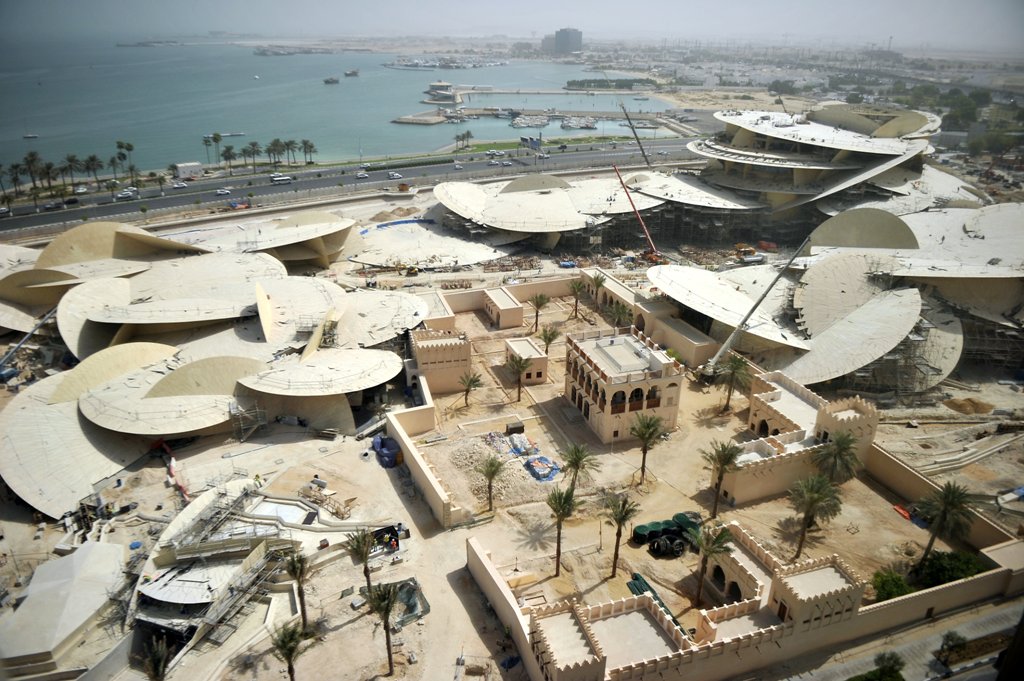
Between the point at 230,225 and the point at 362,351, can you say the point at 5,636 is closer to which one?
the point at 362,351

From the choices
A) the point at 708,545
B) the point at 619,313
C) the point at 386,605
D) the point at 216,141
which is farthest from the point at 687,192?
the point at 216,141

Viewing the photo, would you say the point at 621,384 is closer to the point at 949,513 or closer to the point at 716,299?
the point at 716,299

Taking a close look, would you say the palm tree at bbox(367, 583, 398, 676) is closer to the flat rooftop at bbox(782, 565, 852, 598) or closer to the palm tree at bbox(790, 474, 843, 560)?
the flat rooftop at bbox(782, 565, 852, 598)

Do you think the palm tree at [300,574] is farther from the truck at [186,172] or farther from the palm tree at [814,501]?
the truck at [186,172]

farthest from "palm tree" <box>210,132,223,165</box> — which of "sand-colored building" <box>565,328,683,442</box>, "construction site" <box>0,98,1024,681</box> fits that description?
"sand-colored building" <box>565,328,683,442</box>

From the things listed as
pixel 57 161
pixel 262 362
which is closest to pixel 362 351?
pixel 262 362
